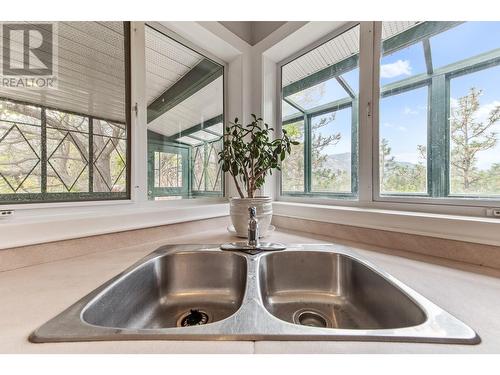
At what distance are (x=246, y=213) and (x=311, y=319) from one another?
0.51 m

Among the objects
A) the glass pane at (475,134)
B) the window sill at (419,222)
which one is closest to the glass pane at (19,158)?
the window sill at (419,222)

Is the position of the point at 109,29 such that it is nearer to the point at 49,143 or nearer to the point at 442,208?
the point at 49,143

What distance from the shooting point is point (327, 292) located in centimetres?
79

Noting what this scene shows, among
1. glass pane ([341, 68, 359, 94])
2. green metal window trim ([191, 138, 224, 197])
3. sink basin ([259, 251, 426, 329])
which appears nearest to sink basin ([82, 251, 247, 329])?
sink basin ([259, 251, 426, 329])

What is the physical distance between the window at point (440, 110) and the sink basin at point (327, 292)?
53 cm

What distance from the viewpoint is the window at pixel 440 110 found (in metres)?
0.82

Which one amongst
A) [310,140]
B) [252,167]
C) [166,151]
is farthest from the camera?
[310,140]

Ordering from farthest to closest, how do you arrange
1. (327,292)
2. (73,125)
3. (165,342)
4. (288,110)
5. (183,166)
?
(288,110) < (183,166) < (73,125) < (327,292) < (165,342)

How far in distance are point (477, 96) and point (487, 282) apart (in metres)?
0.73

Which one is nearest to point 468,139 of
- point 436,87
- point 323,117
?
point 436,87

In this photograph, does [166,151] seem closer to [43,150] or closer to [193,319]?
[43,150]

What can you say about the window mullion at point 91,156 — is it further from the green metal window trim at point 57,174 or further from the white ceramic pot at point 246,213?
the white ceramic pot at point 246,213

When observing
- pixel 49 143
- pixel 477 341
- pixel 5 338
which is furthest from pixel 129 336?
pixel 49 143
